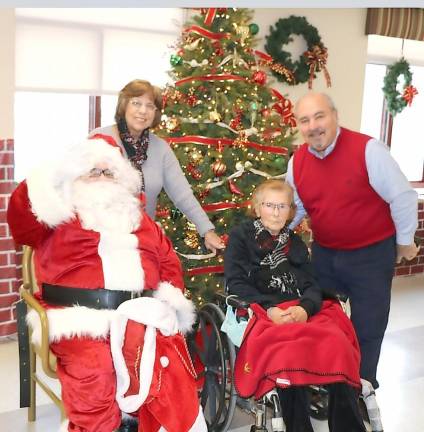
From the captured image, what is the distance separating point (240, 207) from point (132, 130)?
40.6 inches

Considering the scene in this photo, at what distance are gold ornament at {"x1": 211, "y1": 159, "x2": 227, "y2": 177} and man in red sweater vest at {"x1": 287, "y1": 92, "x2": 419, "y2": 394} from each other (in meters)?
0.68

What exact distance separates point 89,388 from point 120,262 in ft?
1.53

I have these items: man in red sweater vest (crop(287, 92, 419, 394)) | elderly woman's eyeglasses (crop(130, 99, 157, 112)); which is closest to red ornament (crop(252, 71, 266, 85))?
man in red sweater vest (crop(287, 92, 419, 394))

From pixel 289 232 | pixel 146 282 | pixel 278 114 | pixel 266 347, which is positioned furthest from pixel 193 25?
pixel 266 347

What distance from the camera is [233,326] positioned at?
95.0 inches

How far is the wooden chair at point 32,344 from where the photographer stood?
2139 millimetres

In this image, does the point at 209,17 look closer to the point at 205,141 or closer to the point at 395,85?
the point at 205,141

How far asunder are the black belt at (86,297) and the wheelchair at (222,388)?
0.45 m

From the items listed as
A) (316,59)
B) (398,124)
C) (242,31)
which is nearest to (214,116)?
(242,31)

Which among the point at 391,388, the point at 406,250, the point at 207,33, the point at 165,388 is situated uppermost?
the point at 207,33

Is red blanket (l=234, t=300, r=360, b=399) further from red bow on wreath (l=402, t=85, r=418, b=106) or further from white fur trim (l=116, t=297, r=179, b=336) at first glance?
red bow on wreath (l=402, t=85, r=418, b=106)

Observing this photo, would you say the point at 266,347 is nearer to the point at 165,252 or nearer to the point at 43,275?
the point at 165,252

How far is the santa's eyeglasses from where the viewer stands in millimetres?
2345

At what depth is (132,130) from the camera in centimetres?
269
